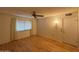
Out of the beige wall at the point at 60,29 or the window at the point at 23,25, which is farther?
the window at the point at 23,25

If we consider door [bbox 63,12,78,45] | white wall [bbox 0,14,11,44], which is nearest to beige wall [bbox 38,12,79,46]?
door [bbox 63,12,78,45]

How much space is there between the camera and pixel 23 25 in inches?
57.9

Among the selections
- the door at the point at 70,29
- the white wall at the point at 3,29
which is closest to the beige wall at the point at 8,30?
the white wall at the point at 3,29

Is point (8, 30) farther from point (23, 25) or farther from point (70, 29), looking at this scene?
point (70, 29)

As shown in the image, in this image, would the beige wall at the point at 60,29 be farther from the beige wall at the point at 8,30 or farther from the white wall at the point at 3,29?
the white wall at the point at 3,29

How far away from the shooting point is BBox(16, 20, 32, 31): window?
141cm

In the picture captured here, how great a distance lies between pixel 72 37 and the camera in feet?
4.40

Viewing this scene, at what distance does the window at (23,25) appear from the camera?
4.62 feet

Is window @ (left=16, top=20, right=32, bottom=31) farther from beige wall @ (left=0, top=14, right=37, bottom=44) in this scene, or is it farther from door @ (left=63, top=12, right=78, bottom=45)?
door @ (left=63, top=12, right=78, bottom=45)

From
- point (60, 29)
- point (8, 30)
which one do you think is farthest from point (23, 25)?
point (60, 29)
